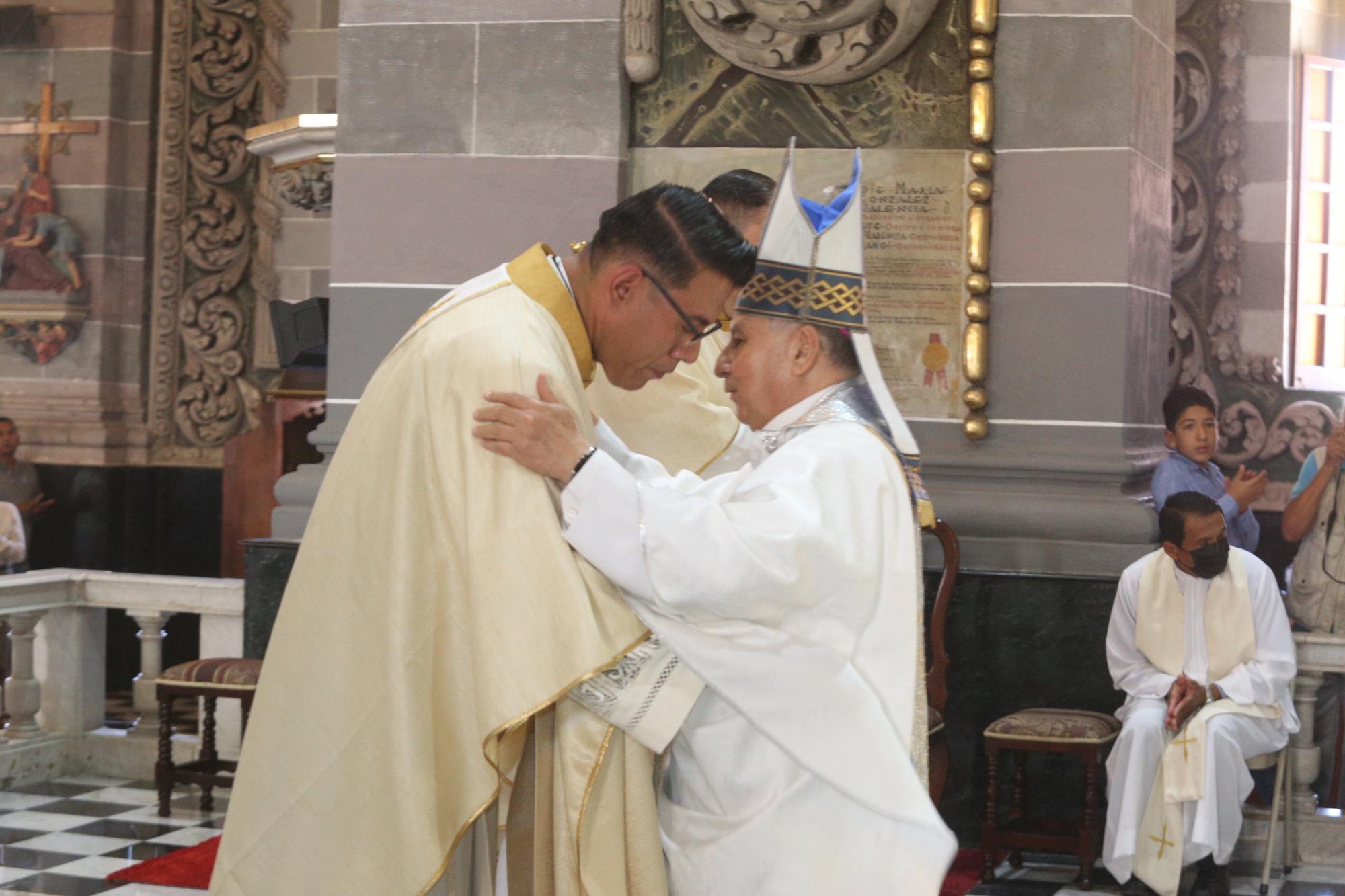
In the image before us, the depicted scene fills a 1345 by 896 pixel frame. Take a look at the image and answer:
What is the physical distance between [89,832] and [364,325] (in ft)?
6.88

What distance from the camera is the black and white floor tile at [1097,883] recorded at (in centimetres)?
511

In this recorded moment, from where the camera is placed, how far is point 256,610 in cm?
603

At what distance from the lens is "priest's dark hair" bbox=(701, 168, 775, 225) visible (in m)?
3.68

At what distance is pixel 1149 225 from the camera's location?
5793 millimetres

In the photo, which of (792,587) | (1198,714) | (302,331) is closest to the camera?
(792,587)

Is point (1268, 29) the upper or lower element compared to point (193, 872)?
upper

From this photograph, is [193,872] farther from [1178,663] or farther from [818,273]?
[818,273]

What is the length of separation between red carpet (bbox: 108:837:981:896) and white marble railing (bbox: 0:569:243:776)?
117cm

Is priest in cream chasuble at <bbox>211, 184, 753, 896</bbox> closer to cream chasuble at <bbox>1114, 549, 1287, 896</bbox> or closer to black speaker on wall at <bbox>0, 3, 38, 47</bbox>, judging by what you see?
cream chasuble at <bbox>1114, 549, 1287, 896</bbox>

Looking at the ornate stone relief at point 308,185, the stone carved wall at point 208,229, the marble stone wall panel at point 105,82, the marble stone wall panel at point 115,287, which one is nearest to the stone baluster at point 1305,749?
the ornate stone relief at point 308,185

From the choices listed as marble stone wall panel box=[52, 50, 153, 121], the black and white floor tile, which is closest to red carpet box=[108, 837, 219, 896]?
the black and white floor tile

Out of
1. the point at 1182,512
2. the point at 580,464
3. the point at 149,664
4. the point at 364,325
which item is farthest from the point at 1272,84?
the point at 580,464

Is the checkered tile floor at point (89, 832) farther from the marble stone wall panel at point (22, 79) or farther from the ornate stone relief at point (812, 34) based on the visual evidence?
the marble stone wall panel at point (22, 79)

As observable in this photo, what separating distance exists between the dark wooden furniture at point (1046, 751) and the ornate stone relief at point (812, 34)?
2.36 metres
